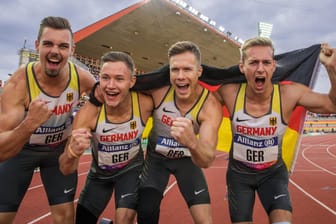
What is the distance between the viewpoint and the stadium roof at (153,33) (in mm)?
16922

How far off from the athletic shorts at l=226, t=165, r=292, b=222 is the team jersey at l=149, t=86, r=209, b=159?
630 mm

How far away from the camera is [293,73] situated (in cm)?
334

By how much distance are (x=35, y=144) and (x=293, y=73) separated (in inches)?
121

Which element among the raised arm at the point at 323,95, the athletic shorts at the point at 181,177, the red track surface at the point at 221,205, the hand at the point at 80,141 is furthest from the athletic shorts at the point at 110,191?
the red track surface at the point at 221,205

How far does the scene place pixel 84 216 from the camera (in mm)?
2969

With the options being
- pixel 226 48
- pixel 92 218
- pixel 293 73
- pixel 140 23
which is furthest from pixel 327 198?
pixel 226 48

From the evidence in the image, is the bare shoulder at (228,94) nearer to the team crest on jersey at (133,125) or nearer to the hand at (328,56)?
the hand at (328,56)

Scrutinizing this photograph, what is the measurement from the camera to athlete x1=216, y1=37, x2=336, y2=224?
2.73m

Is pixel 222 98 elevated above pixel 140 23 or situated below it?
below

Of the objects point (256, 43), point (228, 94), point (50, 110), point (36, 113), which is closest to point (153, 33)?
point (228, 94)

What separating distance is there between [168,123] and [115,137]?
1.88 feet

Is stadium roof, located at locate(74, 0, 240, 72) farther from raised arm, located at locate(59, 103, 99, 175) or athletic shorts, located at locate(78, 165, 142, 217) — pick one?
athletic shorts, located at locate(78, 165, 142, 217)

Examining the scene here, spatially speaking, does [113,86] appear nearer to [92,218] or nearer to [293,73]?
[92,218]

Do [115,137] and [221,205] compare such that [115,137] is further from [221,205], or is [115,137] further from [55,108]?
[221,205]
